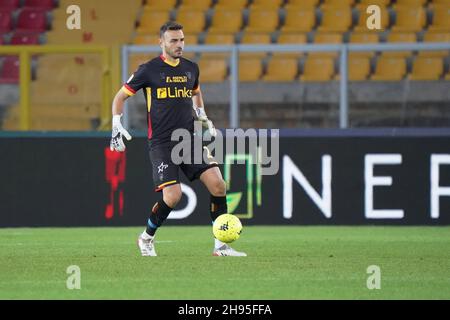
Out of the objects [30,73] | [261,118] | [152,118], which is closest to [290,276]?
[152,118]

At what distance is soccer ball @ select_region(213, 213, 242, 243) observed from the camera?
11.9 metres

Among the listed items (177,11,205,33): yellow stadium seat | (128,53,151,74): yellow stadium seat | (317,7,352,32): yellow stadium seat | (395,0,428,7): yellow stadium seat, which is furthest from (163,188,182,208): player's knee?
(395,0,428,7): yellow stadium seat

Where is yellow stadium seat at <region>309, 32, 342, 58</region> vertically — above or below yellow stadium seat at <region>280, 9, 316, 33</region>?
below

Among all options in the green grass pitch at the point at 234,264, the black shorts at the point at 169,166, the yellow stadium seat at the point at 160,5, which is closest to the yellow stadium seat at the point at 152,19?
the yellow stadium seat at the point at 160,5

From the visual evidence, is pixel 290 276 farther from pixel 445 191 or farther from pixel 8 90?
pixel 8 90

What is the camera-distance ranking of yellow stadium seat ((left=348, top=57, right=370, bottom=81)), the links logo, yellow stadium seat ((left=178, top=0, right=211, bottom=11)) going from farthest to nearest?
1. yellow stadium seat ((left=178, top=0, right=211, bottom=11))
2. yellow stadium seat ((left=348, top=57, right=370, bottom=81))
3. the links logo

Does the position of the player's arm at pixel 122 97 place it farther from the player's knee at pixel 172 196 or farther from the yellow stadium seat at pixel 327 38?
the yellow stadium seat at pixel 327 38

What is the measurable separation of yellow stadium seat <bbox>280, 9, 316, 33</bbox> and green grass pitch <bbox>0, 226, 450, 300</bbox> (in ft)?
17.1

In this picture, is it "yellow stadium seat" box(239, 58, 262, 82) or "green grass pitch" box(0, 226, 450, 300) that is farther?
"yellow stadium seat" box(239, 58, 262, 82)

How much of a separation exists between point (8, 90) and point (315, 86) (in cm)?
434

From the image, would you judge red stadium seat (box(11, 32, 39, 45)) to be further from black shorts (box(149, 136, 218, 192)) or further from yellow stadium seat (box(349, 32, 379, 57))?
black shorts (box(149, 136, 218, 192))

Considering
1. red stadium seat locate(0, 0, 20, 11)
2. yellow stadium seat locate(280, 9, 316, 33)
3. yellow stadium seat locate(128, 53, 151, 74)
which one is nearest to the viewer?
yellow stadium seat locate(128, 53, 151, 74)

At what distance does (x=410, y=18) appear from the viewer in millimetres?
20031

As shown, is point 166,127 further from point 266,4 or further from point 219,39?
point 266,4
